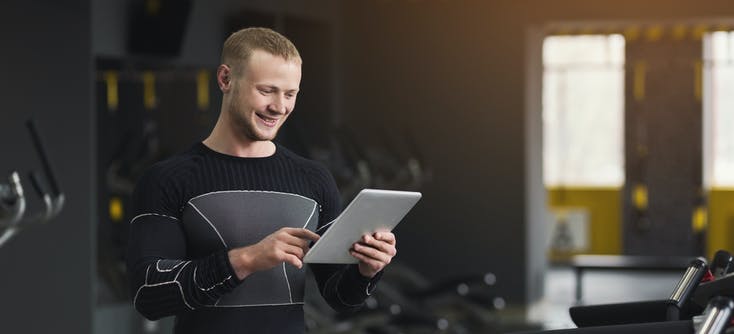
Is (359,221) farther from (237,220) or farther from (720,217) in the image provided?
(720,217)

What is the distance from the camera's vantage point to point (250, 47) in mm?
2131

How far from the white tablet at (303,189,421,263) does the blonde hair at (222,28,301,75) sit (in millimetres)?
315

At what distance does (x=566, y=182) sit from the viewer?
41.1 feet

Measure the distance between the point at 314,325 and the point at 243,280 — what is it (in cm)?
506

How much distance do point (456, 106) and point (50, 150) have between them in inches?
148

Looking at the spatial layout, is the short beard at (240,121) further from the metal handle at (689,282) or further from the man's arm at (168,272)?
the metal handle at (689,282)

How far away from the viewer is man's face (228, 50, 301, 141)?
2.11 metres

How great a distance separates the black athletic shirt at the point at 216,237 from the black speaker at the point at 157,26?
4553mm

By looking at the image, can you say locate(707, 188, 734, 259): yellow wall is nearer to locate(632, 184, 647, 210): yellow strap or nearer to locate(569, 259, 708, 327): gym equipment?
locate(632, 184, 647, 210): yellow strap

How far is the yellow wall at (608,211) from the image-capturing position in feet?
38.7

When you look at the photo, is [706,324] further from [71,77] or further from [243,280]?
[71,77]

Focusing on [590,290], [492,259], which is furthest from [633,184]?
[492,259]

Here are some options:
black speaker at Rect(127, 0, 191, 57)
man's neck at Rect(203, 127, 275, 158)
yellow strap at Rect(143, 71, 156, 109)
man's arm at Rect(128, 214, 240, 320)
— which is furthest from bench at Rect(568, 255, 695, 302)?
man's arm at Rect(128, 214, 240, 320)

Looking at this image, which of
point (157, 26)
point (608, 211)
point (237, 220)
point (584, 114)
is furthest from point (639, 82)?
point (237, 220)
